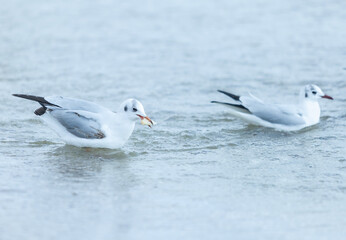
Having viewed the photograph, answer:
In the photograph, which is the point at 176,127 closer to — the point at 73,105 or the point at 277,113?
the point at 277,113

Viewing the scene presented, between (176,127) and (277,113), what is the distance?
4.39ft

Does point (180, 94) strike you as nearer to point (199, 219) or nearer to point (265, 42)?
point (265, 42)

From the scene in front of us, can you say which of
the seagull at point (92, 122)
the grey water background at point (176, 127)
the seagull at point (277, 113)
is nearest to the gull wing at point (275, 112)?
the seagull at point (277, 113)

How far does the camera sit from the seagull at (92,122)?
737 cm

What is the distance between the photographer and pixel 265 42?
42.6ft

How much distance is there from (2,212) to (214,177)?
2044 mm

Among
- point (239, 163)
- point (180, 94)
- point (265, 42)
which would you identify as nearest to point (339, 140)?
point (239, 163)

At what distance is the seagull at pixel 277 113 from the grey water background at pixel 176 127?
0.39 feet

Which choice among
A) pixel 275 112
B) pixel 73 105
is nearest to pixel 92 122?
pixel 73 105

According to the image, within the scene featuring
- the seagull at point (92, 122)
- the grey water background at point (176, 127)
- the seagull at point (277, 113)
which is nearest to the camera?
the grey water background at point (176, 127)

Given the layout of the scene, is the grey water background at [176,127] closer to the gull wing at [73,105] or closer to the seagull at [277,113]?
the seagull at [277,113]

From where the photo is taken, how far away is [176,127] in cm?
849

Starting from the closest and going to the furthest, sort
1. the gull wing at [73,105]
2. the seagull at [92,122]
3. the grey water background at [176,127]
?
the grey water background at [176,127] < the seagull at [92,122] < the gull wing at [73,105]

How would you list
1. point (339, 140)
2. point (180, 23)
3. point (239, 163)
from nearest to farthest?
point (239, 163), point (339, 140), point (180, 23)
